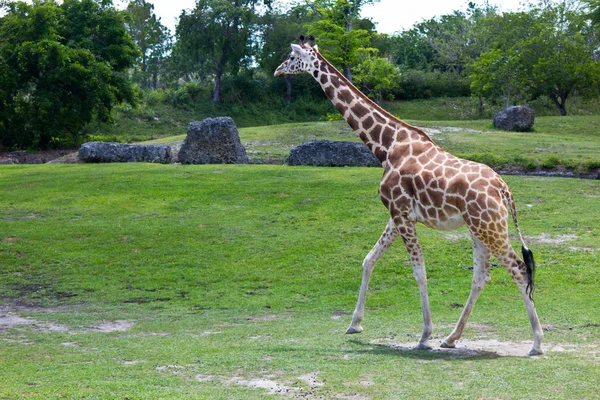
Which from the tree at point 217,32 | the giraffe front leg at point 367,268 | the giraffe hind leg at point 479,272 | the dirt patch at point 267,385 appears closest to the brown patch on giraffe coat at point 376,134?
the giraffe front leg at point 367,268

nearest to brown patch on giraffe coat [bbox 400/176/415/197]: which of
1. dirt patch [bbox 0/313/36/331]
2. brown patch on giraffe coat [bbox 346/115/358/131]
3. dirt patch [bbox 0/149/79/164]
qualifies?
brown patch on giraffe coat [bbox 346/115/358/131]

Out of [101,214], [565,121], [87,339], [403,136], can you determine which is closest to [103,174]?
[101,214]

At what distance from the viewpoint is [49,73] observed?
41.7 metres

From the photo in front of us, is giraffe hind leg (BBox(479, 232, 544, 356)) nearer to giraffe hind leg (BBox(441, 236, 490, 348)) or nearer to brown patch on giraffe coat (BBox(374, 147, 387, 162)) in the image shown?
giraffe hind leg (BBox(441, 236, 490, 348))

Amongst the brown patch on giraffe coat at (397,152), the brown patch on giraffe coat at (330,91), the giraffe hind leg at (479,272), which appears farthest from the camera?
the brown patch on giraffe coat at (330,91)

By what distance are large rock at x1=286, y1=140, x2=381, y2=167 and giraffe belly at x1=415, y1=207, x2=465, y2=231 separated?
17.3m

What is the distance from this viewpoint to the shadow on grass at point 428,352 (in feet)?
31.2

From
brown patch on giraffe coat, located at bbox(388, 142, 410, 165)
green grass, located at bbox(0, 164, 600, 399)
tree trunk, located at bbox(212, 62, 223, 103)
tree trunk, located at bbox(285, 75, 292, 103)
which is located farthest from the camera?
tree trunk, located at bbox(285, 75, 292, 103)

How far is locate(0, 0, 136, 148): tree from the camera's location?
135 ft

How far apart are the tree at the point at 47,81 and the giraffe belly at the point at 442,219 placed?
111 ft

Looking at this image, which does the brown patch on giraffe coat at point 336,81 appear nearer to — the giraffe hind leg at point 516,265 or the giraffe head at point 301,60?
the giraffe head at point 301,60

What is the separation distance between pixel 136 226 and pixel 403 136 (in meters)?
10.2

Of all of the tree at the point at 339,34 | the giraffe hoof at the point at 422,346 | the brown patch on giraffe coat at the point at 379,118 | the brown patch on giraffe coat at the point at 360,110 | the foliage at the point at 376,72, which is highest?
the tree at the point at 339,34

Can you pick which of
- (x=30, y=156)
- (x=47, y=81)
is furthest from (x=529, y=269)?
(x=47, y=81)
